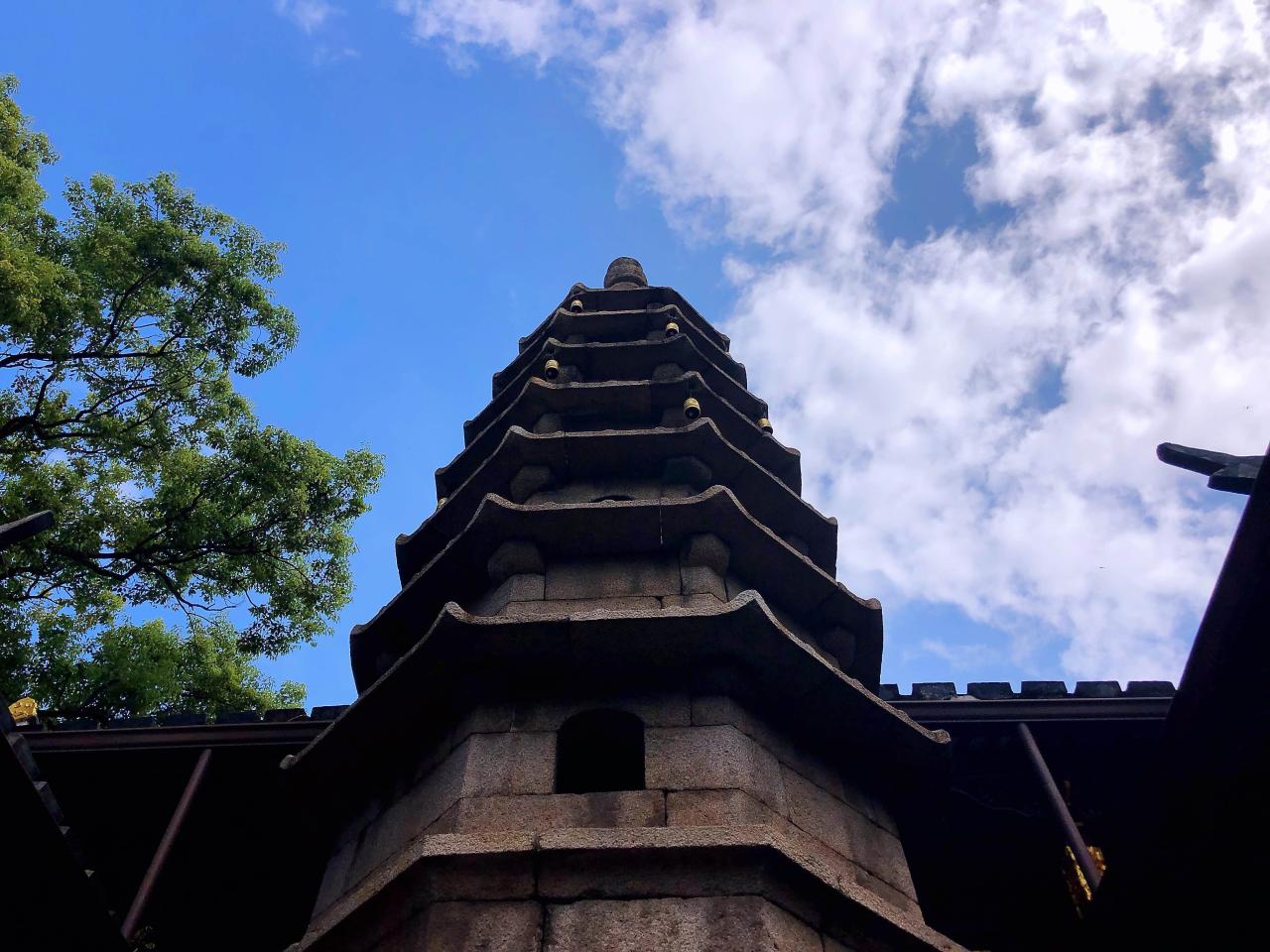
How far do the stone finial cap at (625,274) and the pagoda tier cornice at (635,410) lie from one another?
5.41 m

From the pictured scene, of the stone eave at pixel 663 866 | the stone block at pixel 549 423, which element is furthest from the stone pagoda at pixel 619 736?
the stone block at pixel 549 423

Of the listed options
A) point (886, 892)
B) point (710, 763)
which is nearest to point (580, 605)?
point (710, 763)

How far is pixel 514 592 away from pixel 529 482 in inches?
76.8

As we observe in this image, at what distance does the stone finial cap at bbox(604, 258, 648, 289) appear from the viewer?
1772 cm

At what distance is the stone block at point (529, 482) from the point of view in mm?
10453

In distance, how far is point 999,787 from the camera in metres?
9.70

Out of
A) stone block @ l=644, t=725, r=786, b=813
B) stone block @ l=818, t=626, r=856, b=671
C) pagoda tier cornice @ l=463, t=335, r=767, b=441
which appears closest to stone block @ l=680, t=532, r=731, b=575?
stone block @ l=818, t=626, r=856, b=671

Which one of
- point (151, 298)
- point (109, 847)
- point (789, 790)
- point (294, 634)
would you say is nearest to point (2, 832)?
point (109, 847)

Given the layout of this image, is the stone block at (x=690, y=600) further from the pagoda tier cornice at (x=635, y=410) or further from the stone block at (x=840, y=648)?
the pagoda tier cornice at (x=635, y=410)

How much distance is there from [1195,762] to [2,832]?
6.99 m

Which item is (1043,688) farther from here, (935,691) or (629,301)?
(629,301)

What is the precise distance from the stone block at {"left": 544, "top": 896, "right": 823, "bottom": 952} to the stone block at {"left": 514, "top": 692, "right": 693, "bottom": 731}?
157 centimetres

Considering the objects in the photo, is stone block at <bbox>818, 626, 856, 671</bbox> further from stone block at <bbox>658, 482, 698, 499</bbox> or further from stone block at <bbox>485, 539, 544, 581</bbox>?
stone block at <bbox>485, 539, 544, 581</bbox>

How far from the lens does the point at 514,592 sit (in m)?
8.73
